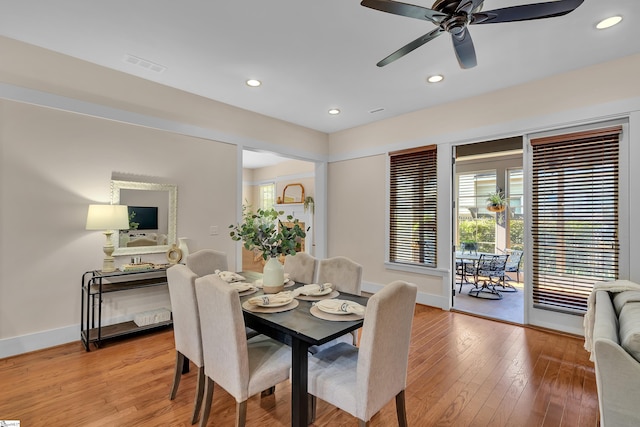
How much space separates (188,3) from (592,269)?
462cm

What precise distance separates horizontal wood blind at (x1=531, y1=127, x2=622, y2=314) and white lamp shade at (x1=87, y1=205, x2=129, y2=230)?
4675 millimetres

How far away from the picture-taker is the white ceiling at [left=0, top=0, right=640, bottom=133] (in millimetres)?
2365

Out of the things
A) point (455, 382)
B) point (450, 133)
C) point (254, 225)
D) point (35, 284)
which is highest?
point (450, 133)

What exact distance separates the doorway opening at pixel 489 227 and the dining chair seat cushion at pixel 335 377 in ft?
10.5

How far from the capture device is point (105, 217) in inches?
119

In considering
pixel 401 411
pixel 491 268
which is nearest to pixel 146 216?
pixel 401 411

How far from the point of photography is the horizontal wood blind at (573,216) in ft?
10.4

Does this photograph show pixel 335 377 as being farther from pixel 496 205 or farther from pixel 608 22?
pixel 496 205

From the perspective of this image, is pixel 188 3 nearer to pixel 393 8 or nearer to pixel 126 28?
pixel 126 28

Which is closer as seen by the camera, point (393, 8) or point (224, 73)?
point (393, 8)

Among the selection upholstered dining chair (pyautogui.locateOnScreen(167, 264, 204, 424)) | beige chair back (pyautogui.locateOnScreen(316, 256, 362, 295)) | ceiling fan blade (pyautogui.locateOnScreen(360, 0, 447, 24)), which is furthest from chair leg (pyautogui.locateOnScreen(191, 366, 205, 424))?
ceiling fan blade (pyautogui.locateOnScreen(360, 0, 447, 24))

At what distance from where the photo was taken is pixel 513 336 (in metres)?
3.39

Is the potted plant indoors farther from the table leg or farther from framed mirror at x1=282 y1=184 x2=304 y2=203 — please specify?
framed mirror at x1=282 y1=184 x2=304 y2=203

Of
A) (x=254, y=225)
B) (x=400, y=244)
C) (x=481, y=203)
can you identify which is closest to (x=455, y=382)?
(x=254, y=225)
